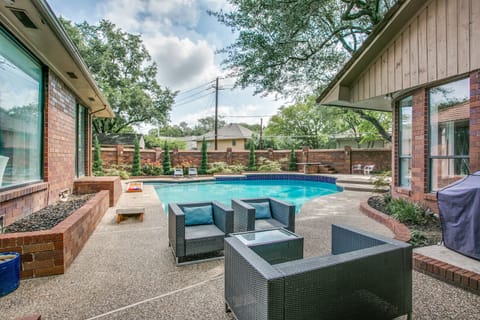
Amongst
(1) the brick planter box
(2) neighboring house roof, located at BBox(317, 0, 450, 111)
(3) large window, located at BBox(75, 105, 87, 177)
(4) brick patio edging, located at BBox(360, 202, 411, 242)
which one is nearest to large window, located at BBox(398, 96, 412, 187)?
(2) neighboring house roof, located at BBox(317, 0, 450, 111)

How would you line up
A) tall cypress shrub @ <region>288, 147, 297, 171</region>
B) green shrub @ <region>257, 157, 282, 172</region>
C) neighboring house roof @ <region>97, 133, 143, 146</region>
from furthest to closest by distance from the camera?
1. neighboring house roof @ <region>97, 133, 143, 146</region>
2. tall cypress shrub @ <region>288, 147, 297, 171</region>
3. green shrub @ <region>257, 157, 282, 172</region>

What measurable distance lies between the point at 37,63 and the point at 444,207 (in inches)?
272

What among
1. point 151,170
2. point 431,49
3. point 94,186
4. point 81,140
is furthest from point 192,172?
point 431,49

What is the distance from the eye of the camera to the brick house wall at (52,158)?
388 centimetres

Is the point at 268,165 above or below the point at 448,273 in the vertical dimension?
above

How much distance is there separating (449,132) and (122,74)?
942 inches

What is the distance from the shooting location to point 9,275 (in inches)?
103

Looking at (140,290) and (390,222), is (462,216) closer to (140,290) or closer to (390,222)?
(390,222)

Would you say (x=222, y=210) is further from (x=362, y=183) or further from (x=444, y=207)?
(x=362, y=183)

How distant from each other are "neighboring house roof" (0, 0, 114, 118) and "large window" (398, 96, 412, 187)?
21.2 ft

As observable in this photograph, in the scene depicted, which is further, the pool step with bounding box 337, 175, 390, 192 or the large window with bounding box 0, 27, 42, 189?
the pool step with bounding box 337, 175, 390, 192

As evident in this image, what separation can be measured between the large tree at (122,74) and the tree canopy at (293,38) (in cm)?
1501

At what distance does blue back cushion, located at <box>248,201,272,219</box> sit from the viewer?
4.48 meters

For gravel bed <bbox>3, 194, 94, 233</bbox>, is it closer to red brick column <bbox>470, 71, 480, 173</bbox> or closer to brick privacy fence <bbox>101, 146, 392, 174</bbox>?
red brick column <bbox>470, 71, 480, 173</bbox>
